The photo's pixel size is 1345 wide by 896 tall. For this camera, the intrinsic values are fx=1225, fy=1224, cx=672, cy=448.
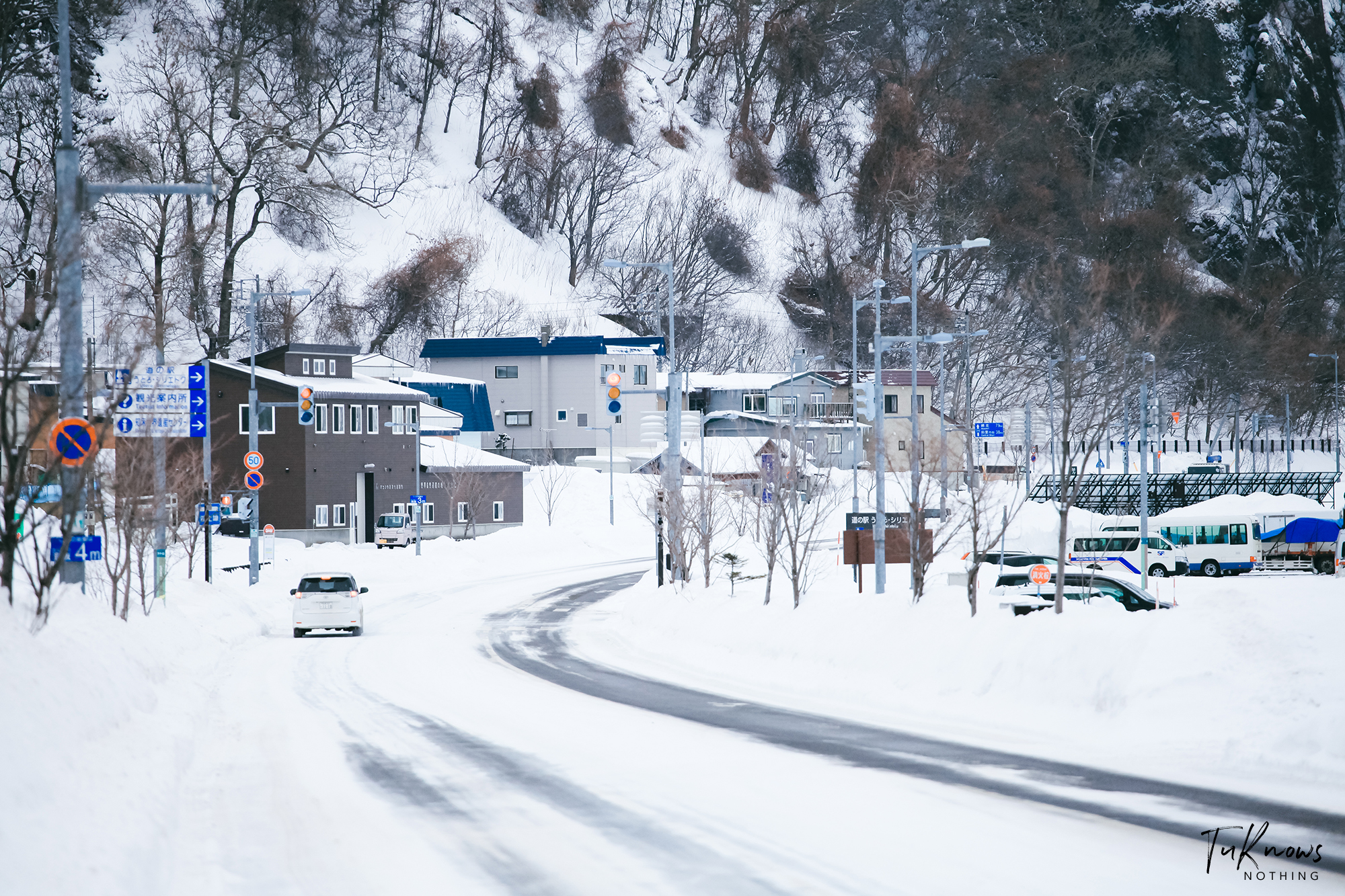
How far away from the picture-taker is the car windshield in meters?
30.2

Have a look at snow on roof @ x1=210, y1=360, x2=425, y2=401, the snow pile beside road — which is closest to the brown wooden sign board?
the snow pile beside road

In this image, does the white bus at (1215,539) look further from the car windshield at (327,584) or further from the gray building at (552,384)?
the gray building at (552,384)

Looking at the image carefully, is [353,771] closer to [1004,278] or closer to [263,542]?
[263,542]

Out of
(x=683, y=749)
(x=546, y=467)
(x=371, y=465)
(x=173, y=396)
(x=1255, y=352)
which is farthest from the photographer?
(x=1255, y=352)

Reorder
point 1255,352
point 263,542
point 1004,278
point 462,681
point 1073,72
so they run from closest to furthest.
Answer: point 462,681 < point 263,542 < point 1255,352 < point 1004,278 < point 1073,72

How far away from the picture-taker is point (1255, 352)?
9969cm

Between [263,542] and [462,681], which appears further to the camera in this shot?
[263,542]

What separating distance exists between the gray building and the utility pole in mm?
75825

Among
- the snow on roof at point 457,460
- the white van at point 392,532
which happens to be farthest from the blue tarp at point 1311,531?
the snow on roof at point 457,460

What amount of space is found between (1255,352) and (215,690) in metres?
98.1

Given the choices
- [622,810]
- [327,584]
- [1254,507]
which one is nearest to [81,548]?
[622,810]

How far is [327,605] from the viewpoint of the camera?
3000cm

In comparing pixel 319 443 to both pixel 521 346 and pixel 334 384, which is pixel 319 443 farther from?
pixel 521 346

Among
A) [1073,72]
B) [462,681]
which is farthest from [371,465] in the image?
[1073,72]
